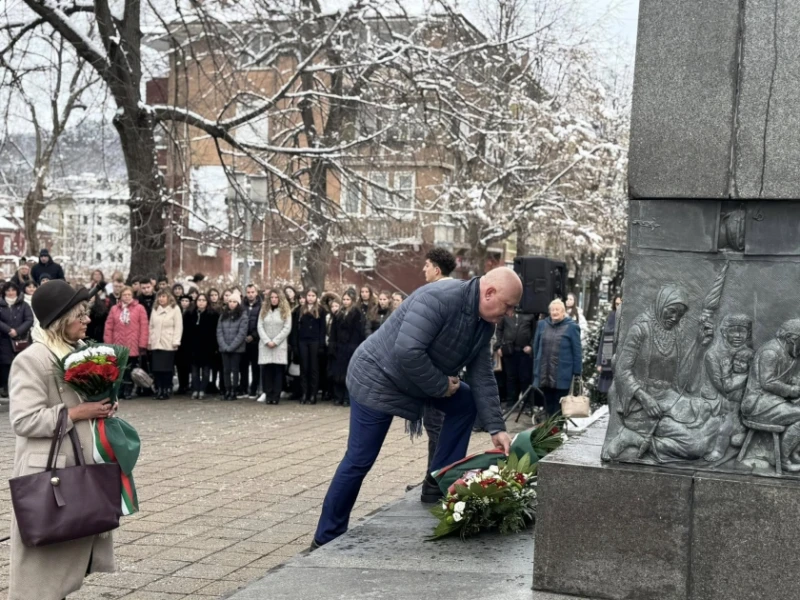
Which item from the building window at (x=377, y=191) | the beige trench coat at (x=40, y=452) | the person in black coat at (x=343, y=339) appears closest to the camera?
the beige trench coat at (x=40, y=452)

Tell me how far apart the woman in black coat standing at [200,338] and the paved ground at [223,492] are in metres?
2.02

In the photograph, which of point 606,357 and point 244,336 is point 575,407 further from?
point 244,336

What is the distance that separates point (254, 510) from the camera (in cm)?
837

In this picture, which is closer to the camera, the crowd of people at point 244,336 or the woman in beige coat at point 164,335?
the crowd of people at point 244,336

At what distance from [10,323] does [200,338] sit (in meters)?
2.95

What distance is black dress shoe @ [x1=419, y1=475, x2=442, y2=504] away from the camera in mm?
7168

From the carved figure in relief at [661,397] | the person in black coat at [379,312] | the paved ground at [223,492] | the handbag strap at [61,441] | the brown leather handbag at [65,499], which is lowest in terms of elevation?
the paved ground at [223,492]

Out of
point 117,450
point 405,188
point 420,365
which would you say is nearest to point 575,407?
point 420,365

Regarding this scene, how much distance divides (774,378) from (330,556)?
7.61 feet

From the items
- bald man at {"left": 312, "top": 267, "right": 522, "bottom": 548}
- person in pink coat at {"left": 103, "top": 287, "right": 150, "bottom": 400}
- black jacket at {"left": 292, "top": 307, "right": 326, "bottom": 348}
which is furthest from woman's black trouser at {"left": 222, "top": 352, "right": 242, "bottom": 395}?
bald man at {"left": 312, "top": 267, "right": 522, "bottom": 548}

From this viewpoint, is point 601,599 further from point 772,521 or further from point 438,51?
point 438,51

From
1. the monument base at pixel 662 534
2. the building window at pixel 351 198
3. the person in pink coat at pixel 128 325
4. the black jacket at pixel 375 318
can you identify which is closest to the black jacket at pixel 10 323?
the person in pink coat at pixel 128 325

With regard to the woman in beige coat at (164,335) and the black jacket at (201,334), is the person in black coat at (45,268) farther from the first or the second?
the black jacket at (201,334)

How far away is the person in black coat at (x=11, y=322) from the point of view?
50.9 feet
